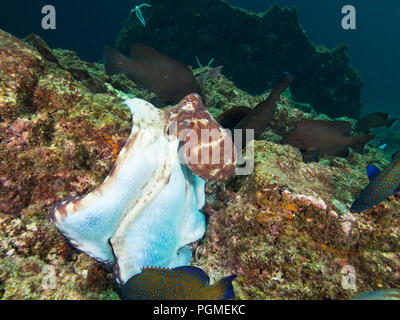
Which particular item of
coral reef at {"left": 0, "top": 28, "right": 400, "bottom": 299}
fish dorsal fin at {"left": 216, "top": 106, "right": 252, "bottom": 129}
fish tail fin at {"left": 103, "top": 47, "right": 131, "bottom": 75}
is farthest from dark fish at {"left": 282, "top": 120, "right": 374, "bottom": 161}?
fish tail fin at {"left": 103, "top": 47, "right": 131, "bottom": 75}

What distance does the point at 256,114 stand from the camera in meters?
2.64

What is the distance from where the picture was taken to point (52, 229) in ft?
5.52

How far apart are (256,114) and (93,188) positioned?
6.96 feet

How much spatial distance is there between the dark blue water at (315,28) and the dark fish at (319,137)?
4569 cm

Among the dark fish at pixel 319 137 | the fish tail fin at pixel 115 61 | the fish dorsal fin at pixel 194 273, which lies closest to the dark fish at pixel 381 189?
the dark fish at pixel 319 137

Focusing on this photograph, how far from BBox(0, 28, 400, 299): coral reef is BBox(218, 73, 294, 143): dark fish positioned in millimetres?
710

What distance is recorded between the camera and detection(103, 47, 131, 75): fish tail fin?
319 cm

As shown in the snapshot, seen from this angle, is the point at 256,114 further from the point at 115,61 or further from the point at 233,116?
the point at 115,61

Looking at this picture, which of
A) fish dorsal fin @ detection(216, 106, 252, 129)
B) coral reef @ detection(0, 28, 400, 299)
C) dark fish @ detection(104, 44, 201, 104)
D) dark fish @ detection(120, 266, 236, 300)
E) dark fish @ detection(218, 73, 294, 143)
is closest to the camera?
dark fish @ detection(120, 266, 236, 300)

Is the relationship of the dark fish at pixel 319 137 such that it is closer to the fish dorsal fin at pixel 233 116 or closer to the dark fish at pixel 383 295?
the fish dorsal fin at pixel 233 116

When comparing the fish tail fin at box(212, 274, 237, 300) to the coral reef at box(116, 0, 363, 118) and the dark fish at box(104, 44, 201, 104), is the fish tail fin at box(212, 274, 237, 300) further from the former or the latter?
the coral reef at box(116, 0, 363, 118)

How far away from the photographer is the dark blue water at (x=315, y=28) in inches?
1866
